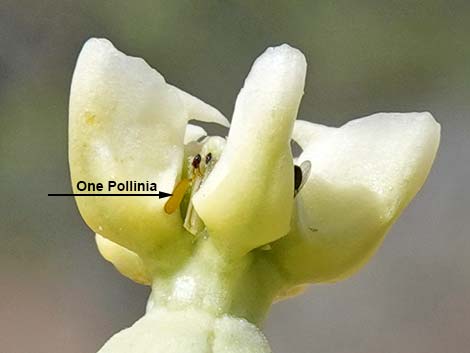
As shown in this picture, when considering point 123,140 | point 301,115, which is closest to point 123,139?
point 123,140

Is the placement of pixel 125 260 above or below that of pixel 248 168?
below

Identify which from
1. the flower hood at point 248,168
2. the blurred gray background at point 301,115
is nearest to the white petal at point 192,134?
the flower hood at point 248,168

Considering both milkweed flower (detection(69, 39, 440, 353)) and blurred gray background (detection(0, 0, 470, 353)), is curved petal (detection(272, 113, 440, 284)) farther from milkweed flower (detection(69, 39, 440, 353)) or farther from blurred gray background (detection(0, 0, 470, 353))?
blurred gray background (detection(0, 0, 470, 353))

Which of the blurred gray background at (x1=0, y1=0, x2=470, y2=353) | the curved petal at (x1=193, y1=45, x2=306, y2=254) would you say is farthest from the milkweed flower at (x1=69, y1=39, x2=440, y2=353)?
the blurred gray background at (x1=0, y1=0, x2=470, y2=353)

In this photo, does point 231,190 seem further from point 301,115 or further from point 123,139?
point 301,115

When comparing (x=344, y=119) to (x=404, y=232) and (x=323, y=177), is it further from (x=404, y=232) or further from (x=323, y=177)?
(x=323, y=177)

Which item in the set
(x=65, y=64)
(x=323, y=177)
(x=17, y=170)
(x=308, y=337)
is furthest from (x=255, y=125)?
(x=65, y=64)
